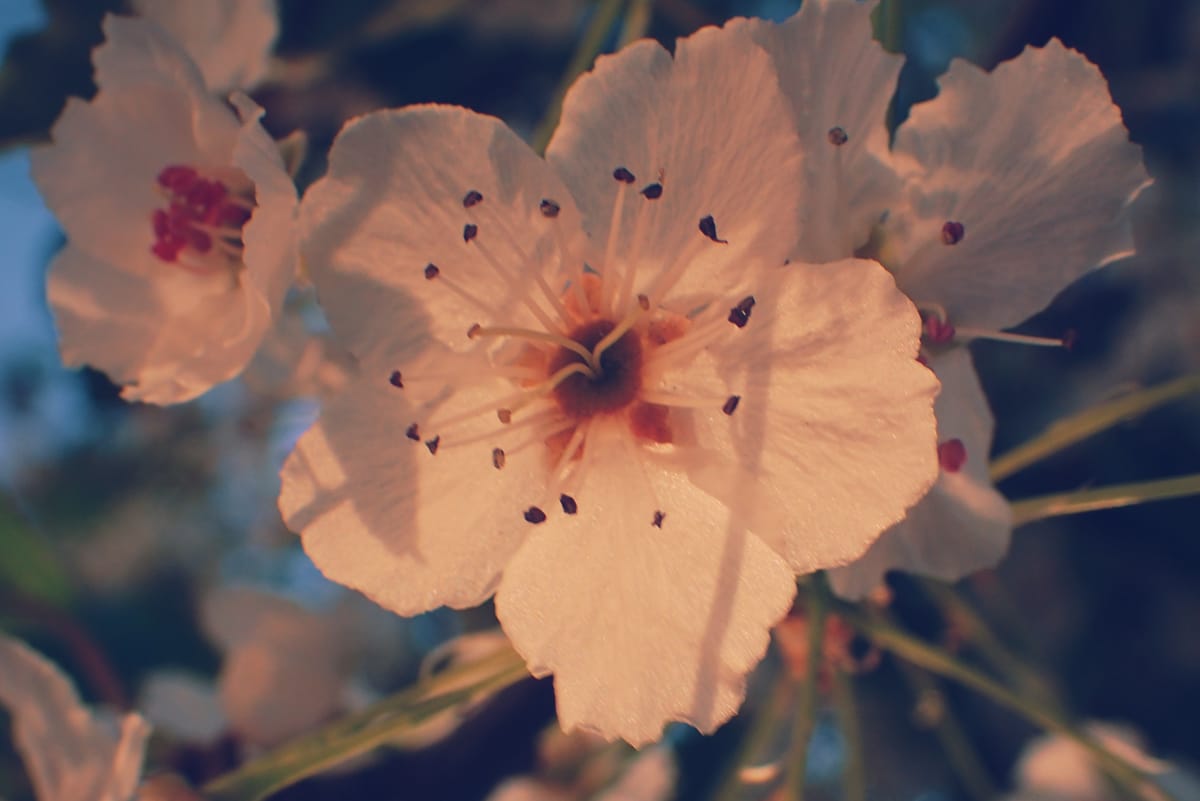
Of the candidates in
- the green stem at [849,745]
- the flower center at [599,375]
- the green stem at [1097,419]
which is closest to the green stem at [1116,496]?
the green stem at [1097,419]

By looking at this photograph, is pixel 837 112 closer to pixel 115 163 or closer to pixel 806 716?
pixel 806 716

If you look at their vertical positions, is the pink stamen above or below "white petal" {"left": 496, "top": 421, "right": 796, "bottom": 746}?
above

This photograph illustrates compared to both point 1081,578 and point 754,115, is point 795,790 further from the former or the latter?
point 1081,578

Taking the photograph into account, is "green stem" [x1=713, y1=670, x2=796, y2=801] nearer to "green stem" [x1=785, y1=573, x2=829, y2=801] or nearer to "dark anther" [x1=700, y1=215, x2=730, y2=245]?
"green stem" [x1=785, y1=573, x2=829, y2=801]

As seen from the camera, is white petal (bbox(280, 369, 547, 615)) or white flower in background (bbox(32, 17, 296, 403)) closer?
white petal (bbox(280, 369, 547, 615))

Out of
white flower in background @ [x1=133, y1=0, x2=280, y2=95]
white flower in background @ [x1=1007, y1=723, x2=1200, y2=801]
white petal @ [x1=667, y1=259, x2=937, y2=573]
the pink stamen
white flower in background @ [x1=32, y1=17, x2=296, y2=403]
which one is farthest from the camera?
white flower in background @ [x1=1007, y1=723, x2=1200, y2=801]

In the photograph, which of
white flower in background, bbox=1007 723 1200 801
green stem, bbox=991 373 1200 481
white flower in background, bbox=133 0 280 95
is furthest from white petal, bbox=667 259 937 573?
white flower in background, bbox=1007 723 1200 801

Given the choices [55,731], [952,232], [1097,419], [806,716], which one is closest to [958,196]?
[952,232]
